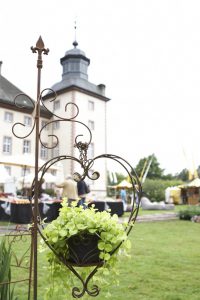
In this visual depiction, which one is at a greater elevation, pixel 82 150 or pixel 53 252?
pixel 82 150

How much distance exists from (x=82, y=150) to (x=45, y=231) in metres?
0.60

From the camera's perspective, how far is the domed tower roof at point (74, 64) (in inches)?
1449

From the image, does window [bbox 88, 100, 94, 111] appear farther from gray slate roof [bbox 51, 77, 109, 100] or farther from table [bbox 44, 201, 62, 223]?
table [bbox 44, 201, 62, 223]

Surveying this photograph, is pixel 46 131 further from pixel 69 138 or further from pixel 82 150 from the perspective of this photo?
pixel 82 150

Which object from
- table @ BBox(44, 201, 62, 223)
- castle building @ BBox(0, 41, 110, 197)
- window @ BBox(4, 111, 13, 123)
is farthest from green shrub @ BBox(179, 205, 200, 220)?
window @ BBox(4, 111, 13, 123)

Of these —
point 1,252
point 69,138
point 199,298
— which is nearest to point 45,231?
point 1,252

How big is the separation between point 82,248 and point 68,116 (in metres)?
31.0

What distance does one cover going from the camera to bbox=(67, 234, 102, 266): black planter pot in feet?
6.53

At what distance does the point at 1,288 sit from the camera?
92.7 inches

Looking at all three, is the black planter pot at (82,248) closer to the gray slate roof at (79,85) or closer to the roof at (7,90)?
the roof at (7,90)

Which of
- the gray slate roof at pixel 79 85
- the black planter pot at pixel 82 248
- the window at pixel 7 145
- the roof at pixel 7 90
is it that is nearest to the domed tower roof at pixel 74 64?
the gray slate roof at pixel 79 85

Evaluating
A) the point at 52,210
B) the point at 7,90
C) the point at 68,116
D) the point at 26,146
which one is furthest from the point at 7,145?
the point at 52,210

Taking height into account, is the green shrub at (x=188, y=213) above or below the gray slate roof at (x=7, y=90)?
below

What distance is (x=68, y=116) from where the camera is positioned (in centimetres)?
3256
